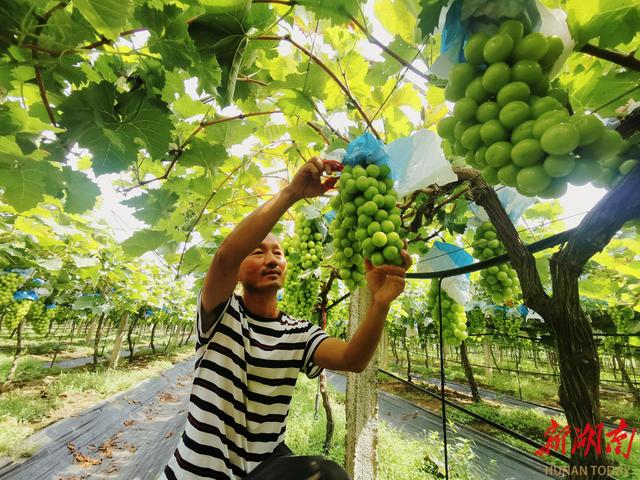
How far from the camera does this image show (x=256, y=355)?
5.23 feet

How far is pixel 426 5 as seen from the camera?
2.55 ft

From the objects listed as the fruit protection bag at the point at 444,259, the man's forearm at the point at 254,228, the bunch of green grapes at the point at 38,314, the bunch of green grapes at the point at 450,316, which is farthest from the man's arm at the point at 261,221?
the bunch of green grapes at the point at 38,314

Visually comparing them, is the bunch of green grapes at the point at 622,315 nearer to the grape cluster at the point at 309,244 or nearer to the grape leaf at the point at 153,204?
the grape cluster at the point at 309,244

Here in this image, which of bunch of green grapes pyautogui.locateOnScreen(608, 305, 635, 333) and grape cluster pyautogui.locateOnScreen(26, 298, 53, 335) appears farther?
grape cluster pyautogui.locateOnScreen(26, 298, 53, 335)

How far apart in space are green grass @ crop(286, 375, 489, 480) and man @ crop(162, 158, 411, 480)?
533 centimetres

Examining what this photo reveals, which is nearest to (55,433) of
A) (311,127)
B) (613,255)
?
(311,127)

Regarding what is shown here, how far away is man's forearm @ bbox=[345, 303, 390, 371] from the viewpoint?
146cm

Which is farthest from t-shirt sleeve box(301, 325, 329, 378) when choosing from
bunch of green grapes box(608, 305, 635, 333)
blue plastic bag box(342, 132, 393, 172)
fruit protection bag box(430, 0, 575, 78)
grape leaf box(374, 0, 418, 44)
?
bunch of green grapes box(608, 305, 635, 333)

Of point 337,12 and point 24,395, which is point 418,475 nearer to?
point 337,12

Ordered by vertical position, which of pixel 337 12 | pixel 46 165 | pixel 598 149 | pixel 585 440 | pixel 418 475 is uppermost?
pixel 337 12

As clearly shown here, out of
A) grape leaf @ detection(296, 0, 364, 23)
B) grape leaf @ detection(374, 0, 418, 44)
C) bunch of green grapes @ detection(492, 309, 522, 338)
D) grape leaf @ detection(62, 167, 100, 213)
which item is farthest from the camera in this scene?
bunch of green grapes @ detection(492, 309, 522, 338)

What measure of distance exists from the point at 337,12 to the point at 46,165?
4.39 ft

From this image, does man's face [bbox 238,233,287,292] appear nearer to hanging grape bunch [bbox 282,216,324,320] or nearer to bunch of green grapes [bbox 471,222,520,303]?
hanging grape bunch [bbox 282,216,324,320]

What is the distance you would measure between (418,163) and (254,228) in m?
0.75
